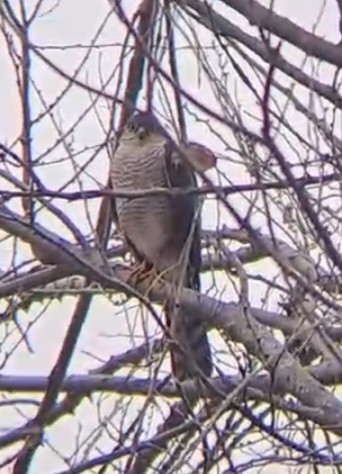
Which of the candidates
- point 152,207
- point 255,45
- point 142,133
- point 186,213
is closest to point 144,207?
point 152,207

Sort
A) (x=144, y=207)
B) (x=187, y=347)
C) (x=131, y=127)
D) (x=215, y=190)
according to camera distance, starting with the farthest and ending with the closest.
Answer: (x=144, y=207)
(x=131, y=127)
(x=187, y=347)
(x=215, y=190)

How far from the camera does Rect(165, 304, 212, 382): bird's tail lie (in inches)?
140

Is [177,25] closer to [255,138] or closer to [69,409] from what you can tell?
[255,138]

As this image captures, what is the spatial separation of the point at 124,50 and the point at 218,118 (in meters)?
1.01

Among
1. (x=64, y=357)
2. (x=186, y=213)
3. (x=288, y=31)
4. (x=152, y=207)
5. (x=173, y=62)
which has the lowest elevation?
(x=288, y=31)

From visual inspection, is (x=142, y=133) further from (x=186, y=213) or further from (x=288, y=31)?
(x=288, y=31)

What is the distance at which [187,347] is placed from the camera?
3674mm

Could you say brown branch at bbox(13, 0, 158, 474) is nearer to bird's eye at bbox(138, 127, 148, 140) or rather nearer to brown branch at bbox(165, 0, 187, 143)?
brown branch at bbox(165, 0, 187, 143)

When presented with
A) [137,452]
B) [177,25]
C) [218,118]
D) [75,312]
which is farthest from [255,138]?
[75,312]

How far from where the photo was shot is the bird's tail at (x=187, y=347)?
3.57 m

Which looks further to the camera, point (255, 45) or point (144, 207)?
point (144, 207)

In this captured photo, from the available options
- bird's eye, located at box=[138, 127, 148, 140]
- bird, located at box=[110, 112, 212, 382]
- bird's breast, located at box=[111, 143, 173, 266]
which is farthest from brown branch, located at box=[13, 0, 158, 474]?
bird's breast, located at box=[111, 143, 173, 266]

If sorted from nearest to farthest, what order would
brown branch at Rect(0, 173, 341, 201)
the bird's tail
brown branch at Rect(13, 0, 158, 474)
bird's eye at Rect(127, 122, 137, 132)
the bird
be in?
brown branch at Rect(0, 173, 341, 201) < the bird's tail < brown branch at Rect(13, 0, 158, 474) < bird's eye at Rect(127, 122, 137, 132) < the bird

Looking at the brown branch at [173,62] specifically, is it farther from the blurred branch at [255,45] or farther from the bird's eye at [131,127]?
the bird's eye at [131,127]
